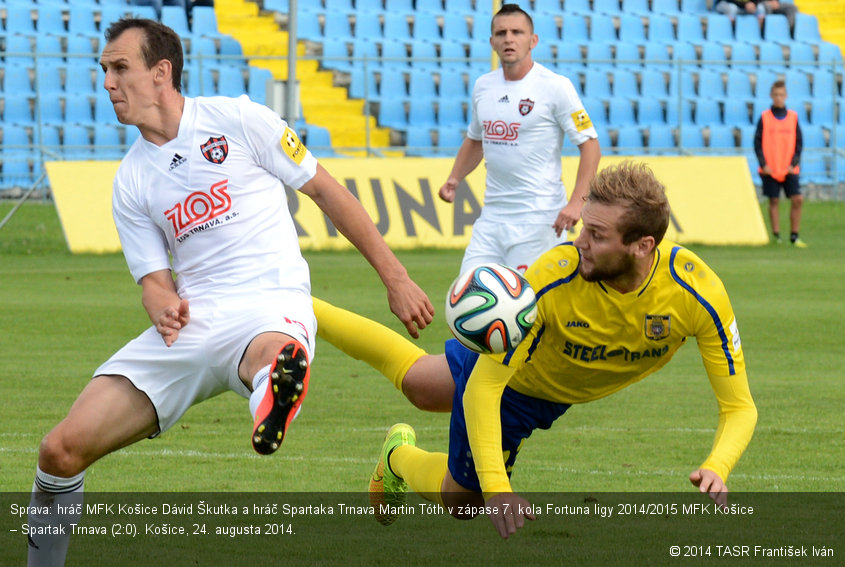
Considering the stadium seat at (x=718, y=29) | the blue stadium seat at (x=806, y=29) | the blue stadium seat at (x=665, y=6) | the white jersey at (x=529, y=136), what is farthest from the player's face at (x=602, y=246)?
the blue stadium seat at (x=806, y=29)

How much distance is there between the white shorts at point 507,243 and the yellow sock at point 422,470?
3573 mm

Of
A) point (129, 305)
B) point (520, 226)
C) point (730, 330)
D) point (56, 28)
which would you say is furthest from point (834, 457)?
point (56, 28)

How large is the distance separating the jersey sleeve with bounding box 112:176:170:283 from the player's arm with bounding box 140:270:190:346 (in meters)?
0.03

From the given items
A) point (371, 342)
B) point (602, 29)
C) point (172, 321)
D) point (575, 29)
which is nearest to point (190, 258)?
point (172, 321)

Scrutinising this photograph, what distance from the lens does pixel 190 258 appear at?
5.12m

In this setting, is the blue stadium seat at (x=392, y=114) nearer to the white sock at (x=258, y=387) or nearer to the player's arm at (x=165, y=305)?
the player's arm at (x=165, y=305)

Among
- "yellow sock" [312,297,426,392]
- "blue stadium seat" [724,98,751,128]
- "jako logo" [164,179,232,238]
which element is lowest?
"blue stadium seat" [724,98,751,128]

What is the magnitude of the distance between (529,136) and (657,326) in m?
4.84

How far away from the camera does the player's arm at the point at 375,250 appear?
4.92m

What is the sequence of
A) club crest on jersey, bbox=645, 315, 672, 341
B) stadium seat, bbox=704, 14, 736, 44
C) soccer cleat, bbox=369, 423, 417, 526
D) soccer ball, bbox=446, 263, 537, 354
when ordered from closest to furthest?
soccer ball, bbox=446, 263, 537, 354 < club crest on jersey, bbox=645, 315, 672, 341 < soccer cleat, bbox=369, 423, 417, 526 < stadium seat, bbox=704, 14, 736, 44

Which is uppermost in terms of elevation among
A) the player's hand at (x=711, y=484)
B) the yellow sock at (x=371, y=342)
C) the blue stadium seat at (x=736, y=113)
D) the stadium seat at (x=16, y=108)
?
the player's hand at (x=711, y=484)

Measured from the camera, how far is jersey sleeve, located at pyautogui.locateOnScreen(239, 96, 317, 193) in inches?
204

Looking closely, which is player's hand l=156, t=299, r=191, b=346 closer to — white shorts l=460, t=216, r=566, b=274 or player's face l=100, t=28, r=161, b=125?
player's face l=100, t=28, r=161, b=125

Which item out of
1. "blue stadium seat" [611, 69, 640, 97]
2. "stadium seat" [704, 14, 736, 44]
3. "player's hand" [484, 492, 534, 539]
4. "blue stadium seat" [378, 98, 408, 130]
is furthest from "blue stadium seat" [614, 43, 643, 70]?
"player's hand" [484, 492, 534, 539]
